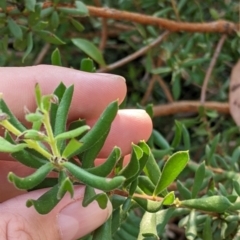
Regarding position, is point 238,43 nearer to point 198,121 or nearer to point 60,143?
point 198,121

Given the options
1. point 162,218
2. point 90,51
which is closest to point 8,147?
point 162,218

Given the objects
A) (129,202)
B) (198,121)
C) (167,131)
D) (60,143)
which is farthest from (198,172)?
(167,131)

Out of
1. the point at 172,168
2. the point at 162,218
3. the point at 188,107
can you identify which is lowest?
the point at 188,107

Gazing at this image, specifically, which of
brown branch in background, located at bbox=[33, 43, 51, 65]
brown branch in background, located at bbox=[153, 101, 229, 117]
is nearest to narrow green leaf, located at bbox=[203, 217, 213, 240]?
brown branch in background, located at bbox=[153, 101, 229, 117]

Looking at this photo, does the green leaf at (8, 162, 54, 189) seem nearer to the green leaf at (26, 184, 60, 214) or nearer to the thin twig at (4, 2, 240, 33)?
the green leaf at (26, 184, 60, 214)

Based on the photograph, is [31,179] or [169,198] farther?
[169,198]

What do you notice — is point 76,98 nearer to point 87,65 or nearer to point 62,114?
point 87,65
